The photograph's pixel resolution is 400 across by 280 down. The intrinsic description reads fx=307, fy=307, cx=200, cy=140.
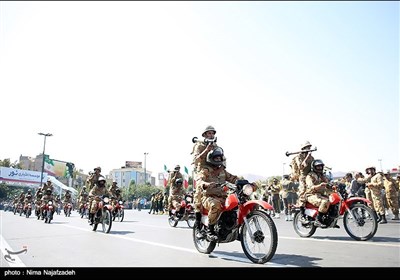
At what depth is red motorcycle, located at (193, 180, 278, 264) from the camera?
490 centimetres

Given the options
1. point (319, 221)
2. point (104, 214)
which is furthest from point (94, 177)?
point (319, 221)

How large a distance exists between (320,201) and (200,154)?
3544mm

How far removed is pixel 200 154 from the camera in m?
6.25

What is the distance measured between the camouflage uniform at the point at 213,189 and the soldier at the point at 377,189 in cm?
957

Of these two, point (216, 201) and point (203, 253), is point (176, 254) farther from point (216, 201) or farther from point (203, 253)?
point (216, 201)

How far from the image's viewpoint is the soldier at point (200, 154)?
20.0ft

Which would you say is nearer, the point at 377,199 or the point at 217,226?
the point at 217,226

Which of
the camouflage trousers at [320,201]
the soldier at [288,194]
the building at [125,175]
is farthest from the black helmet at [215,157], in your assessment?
the building at [125,175]

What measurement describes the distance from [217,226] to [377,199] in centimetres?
1036

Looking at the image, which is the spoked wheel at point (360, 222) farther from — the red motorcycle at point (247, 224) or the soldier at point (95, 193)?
the soldier at point (95, 193)

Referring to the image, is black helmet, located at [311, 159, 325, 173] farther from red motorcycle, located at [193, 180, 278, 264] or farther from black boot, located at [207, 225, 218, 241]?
black boot, located at [207, 225, 218, 241]

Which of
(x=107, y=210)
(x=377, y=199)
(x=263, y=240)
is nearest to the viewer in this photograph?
(x=263, y=240)
